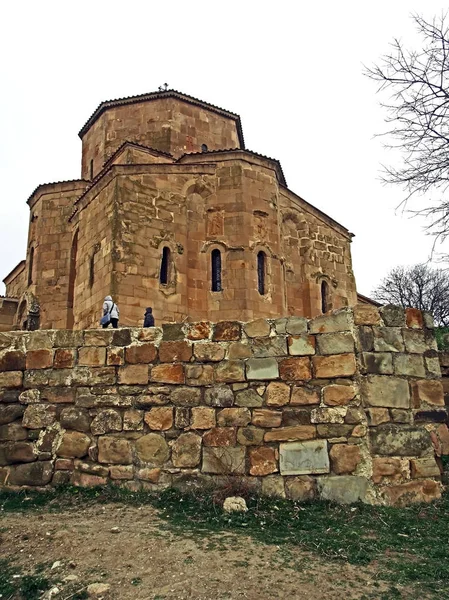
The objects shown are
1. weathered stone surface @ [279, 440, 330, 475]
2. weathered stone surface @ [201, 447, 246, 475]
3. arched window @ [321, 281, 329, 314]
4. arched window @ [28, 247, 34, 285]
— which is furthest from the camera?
arched window @ [28, 247, 34, 285]

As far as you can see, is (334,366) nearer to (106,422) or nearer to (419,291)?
(106,422)

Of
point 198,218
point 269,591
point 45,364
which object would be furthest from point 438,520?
point 198,218

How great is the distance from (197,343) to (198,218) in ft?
27.1

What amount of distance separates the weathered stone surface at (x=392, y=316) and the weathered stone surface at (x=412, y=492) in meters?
1.54

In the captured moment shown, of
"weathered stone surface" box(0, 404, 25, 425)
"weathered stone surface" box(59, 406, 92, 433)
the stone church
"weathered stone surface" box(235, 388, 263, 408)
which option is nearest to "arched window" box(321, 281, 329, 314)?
the stone church

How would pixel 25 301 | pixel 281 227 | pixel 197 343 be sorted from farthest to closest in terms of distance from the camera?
1. pixel 25 301
2. pixel 281 227
3. pixel 197 343

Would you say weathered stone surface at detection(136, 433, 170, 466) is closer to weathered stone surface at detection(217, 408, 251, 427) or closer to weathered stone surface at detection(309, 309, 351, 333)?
weathered stone surface at detection(217, 408, 251, 427)

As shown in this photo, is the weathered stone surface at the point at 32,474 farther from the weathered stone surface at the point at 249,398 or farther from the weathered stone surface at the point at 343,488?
the weathered stone surface at the point at 343,488

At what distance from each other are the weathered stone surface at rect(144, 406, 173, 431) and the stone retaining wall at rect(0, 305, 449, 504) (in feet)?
0.03

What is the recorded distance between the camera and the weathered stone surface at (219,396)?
16.8ft

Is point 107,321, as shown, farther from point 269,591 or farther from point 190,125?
point 190,125

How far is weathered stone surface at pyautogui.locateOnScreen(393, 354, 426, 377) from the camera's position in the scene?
516cm

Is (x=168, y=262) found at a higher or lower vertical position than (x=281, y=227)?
lower

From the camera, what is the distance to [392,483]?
4.79 meters
